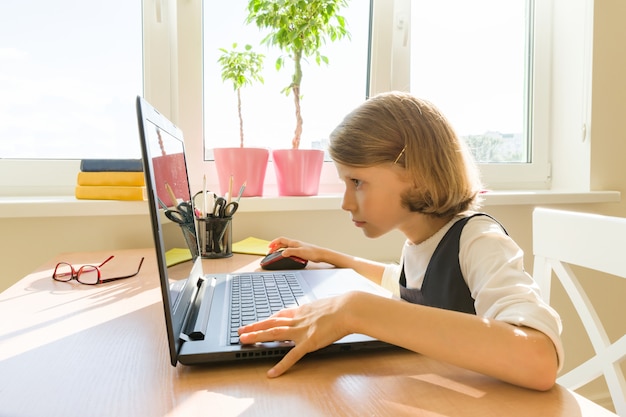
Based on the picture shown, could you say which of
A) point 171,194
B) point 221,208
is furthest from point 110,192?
point 171,194

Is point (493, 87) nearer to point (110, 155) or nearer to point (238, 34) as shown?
point (238, 34)

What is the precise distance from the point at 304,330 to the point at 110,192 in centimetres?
94

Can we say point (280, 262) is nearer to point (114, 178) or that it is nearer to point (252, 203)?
point (252, 203)

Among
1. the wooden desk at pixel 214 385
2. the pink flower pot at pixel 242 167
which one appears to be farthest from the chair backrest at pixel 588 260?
the pink flower pot at pixel 242 167

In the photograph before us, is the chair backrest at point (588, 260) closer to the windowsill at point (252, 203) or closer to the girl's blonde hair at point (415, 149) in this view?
the girl's blonde hair at point (415, 149)

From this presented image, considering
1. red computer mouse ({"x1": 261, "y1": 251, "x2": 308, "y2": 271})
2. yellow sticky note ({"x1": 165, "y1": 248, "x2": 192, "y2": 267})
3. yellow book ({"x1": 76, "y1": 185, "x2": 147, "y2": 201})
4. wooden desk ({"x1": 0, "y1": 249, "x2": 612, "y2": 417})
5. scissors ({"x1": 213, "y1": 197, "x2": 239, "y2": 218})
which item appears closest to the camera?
wooden desk ({"x1": 0, "y1": 249, "x2": 612, "y2": 417})

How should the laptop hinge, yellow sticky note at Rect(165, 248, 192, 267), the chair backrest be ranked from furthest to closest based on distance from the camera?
the chair backrest → yellow sticky note at Rect(165, 248, 192, 267) → the laptop hinge

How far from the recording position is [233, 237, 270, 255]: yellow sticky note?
1.19 m

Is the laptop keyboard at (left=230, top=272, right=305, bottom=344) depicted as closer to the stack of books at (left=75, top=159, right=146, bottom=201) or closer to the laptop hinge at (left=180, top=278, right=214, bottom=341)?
the laptop hinge at (left=180, top=278, right=214, bottom=341)

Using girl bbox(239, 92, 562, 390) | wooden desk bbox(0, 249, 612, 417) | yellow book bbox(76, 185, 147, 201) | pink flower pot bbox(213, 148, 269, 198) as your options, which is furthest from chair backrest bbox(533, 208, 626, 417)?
yellow book bbox(76, 185, 147, 201)

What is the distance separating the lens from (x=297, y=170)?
4.61 feet

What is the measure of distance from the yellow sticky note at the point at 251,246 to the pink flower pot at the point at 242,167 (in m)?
0.14

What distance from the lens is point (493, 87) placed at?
1.87 m

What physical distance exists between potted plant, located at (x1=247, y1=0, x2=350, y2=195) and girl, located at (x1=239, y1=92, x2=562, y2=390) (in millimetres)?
367
